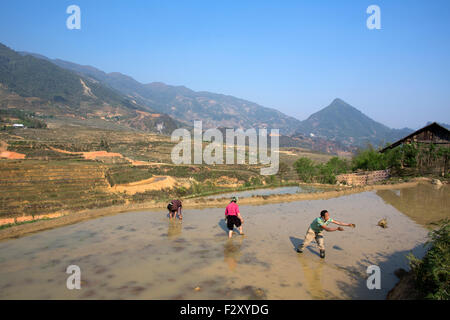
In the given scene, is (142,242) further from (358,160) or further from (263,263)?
(358,160)

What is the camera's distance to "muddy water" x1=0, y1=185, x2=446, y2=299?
6.01m

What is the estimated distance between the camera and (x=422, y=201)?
648 inches

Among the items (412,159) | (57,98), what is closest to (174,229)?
(412,159)

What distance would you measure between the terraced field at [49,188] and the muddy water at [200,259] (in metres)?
8.19

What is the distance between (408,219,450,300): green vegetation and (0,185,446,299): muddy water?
1116mm

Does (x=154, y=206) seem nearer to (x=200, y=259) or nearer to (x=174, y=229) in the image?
(x=174, y=229)

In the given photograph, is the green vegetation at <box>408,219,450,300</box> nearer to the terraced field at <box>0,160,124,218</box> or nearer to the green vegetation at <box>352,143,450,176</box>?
the terraced field at <box>0,160,124,218</box>

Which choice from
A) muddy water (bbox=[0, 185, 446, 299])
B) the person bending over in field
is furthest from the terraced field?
muddy water (bbox=[0, 185, 446, 299])

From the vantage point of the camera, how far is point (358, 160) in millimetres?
31922

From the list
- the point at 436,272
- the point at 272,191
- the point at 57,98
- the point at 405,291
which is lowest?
the point at 272,191

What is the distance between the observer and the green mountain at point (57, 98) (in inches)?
4892

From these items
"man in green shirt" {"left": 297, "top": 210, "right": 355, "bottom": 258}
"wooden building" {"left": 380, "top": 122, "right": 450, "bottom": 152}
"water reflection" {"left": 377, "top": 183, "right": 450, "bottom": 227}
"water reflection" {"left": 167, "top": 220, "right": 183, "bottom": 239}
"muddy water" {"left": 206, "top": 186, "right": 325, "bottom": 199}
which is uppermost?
"wooden building" {"left": 380, "top": 122, "right": 450, "bottom": 152}

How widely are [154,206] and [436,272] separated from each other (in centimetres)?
1236
